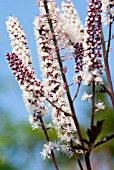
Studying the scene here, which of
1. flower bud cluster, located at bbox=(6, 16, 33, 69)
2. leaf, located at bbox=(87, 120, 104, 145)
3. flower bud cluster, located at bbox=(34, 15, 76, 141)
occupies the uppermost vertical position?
flower bud cluster, located at bbox=(6, 16, 33, 69)

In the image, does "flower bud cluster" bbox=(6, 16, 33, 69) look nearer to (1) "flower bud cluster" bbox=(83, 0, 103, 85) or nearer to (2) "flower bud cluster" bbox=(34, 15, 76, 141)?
(2) "flower bud cluster" bbox=(34, 15, 76, 141)

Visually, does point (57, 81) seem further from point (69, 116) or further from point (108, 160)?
point (108, 160)

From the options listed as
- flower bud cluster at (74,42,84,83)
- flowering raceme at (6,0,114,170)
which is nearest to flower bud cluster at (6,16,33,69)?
flowering raceme at (6,0,114,170)

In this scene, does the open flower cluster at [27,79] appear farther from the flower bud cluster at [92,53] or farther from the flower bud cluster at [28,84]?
the flower bud cluster at [92,53]

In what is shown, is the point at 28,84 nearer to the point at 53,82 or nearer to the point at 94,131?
the point at 53,82

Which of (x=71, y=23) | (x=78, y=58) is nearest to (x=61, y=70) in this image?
(x=78, y=58)

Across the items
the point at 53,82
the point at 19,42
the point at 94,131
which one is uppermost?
the point at 19,42

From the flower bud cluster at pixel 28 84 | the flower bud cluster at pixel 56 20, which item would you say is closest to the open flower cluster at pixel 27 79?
the flower bud cluster at pixel 28 84
